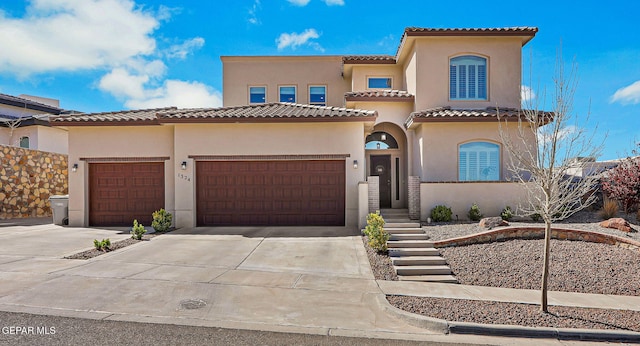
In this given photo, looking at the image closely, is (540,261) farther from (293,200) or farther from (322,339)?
(293,200)

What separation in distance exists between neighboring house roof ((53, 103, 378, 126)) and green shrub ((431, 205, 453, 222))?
4.06 meters

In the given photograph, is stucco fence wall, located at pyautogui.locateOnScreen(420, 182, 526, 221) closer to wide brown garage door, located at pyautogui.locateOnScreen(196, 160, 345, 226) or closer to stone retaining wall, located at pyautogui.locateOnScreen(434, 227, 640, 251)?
stone retaining wall, located at pyautogui.locateOnScreen(434, 227, 640, 251)

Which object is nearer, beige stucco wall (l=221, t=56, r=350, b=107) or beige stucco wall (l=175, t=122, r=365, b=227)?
beige stucco wall (l=175, t=122, r=365, b=227)

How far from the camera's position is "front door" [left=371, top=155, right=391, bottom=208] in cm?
1582

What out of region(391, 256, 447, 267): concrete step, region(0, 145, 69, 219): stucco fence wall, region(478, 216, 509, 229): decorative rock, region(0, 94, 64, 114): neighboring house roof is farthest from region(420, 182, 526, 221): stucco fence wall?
region(0, 94, 64, 114): neighboring house roof

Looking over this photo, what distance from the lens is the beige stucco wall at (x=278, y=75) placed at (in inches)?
782

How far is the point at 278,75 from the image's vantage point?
19.9 metres

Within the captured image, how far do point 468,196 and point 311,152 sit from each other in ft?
19.6

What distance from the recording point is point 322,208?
13289mm

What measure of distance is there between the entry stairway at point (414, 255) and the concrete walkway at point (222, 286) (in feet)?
2.16

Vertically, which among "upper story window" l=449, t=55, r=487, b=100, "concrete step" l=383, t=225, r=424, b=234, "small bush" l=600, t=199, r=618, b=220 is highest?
"upper story window" l=449, t=55, r=487, b=100

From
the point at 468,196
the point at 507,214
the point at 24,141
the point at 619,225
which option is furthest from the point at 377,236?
the point at 24,141

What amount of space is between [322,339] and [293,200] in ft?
28.2

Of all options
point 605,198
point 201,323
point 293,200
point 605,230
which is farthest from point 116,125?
point 605,198
